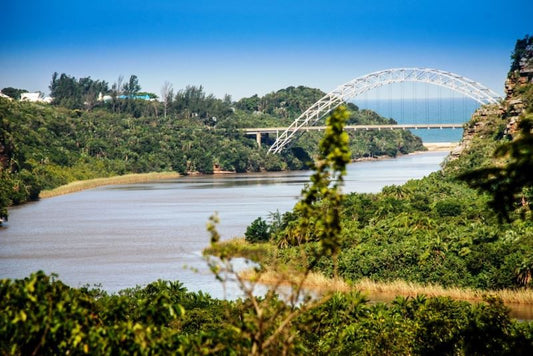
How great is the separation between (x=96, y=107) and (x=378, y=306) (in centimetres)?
10754

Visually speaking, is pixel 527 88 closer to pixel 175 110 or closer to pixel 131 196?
pixel 131 196

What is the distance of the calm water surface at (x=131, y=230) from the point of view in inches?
1286

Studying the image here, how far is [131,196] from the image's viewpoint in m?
68.3

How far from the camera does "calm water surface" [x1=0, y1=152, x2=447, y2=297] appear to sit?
3266 centimetres

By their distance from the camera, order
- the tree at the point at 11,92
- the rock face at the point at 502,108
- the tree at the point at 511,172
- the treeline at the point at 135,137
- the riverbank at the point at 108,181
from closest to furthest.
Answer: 1. the tree at the point at 511,172
2. the rock face at the point at 502,108
3. the riverbank at the point at 108,181
4. the treeline at the point at 135,137
5. the tree at the point at 11,92

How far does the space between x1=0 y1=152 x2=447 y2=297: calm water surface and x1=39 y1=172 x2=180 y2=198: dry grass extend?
1409 millimetres

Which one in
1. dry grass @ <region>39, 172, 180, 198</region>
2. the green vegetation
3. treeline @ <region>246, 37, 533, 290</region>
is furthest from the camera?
dry grass @ <region>39, 172, 180, 198</region>

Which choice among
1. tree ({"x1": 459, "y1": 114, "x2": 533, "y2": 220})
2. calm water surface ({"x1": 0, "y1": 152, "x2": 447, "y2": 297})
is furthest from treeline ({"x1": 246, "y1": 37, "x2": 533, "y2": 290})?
tree ({"x1": 459, "y1": 114, "x2": 533, "y2": 220})

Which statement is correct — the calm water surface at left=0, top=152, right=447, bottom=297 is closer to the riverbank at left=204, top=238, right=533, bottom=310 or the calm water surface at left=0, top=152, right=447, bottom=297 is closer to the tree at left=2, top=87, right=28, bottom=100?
the riverbank at left=204, top=238, right=533, bottom=310

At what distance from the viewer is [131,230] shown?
149 ft

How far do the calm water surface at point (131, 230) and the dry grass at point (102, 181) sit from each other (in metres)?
1.41

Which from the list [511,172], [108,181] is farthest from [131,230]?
[108,181]

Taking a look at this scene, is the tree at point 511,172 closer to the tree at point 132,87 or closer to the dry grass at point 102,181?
the dry grass at point 102,181

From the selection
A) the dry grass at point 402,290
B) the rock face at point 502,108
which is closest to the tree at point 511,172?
the dry grass at point 402,290
